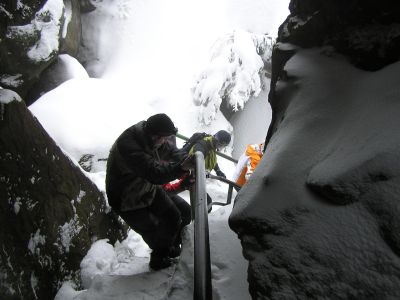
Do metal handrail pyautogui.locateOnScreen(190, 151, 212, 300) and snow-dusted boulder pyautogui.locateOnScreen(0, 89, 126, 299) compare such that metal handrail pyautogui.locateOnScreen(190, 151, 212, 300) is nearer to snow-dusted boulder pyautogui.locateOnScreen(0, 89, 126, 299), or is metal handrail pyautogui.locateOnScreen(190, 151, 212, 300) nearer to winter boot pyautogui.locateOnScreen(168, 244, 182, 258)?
winter boot pyautogui.locateOnScreen(168, 244, 182, 258)

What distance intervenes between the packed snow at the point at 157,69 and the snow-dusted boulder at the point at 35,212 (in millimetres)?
2688

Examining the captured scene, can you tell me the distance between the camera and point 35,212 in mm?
3324

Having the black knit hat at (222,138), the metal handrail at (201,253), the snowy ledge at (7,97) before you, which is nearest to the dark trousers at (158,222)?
the metal handrail at (201,253)

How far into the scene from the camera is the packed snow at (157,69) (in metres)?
8.73

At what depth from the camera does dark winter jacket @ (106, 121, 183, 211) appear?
3.01 m

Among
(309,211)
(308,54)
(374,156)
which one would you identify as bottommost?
(309,211)

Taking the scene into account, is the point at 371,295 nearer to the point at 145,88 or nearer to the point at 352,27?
the point at 352,27

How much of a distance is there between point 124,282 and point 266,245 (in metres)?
1.84

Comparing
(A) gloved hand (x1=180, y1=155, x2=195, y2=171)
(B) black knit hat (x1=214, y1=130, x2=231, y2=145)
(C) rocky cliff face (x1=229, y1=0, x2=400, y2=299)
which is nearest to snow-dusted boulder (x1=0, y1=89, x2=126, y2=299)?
(A) gloved hand (x1=180, y1=155, x2=195, y2=171)

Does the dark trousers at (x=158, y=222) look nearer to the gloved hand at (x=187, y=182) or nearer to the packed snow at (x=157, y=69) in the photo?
the gloved hand at (x=187, y=182)

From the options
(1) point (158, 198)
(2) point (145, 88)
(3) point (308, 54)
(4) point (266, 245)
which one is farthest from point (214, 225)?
(2) point (145, 88)

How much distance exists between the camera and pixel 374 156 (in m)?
1.50

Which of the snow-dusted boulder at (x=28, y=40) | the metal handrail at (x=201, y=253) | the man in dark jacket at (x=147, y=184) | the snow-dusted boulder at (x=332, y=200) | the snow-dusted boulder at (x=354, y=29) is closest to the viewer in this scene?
the snow-dusted boulder at (x=332, y=200)

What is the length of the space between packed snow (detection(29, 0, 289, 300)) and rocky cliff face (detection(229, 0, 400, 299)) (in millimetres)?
5170
